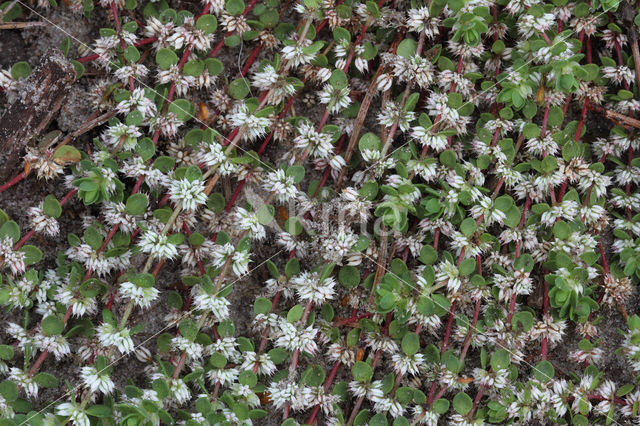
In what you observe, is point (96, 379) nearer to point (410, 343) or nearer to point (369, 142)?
point (410, 343)

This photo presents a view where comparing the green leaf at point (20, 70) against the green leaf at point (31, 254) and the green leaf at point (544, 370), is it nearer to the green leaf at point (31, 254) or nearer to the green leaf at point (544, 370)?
the green leaf at point (31, 254)

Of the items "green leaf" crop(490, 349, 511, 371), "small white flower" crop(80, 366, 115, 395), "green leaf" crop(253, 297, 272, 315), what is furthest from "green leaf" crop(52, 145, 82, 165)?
"green leaf" crop(490, 349, 511, 371)

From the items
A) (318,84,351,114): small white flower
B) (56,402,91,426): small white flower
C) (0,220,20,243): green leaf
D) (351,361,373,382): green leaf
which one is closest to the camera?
(56,402,91,426): small white flower

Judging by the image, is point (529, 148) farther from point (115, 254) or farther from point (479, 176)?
point (115, 254)

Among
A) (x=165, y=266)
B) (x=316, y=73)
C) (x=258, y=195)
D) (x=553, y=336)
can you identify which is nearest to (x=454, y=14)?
(x=316, y=73)

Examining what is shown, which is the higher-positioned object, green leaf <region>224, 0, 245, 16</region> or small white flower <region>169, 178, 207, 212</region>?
green leaf <region>224, 0, 245, 16</region>

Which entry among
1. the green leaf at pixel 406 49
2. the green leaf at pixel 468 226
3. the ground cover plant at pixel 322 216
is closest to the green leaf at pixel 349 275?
the ground cover plant at pixel 322 216

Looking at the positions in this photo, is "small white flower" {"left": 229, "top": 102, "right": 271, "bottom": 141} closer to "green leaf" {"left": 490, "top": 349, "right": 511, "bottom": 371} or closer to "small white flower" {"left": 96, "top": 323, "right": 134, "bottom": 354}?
"small white flower" {"left": 96, "top": 323, "right": 134, "bottom": 354}
